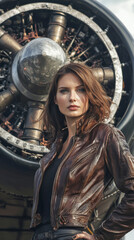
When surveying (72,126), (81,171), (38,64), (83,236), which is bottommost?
(83,236)

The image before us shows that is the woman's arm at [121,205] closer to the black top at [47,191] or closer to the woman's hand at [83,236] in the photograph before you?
the woman's hand at [83,236]

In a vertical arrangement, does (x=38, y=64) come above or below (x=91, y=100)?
above

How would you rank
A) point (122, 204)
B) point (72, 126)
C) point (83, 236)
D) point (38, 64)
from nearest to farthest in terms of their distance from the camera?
point (83, 236), point (122, 204), point (72, 126), point (38, 64)

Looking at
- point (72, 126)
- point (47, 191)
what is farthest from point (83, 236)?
point (72, 126)

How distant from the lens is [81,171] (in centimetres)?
203

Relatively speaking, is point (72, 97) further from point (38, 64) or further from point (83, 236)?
point (38, 64)

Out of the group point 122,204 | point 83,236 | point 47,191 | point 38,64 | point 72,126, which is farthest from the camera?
point 38,64

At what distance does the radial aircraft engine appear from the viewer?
557 centimetres

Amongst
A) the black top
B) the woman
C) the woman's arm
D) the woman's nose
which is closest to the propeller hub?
the woman

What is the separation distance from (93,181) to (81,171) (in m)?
0.09

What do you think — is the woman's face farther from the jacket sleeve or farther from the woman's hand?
the woman's hand

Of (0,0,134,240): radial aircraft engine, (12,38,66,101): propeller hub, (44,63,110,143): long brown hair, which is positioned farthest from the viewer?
(12,38,66,101): propeller hub

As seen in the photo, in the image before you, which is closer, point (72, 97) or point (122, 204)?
point (122, 204)

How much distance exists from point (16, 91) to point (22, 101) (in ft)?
0.73
